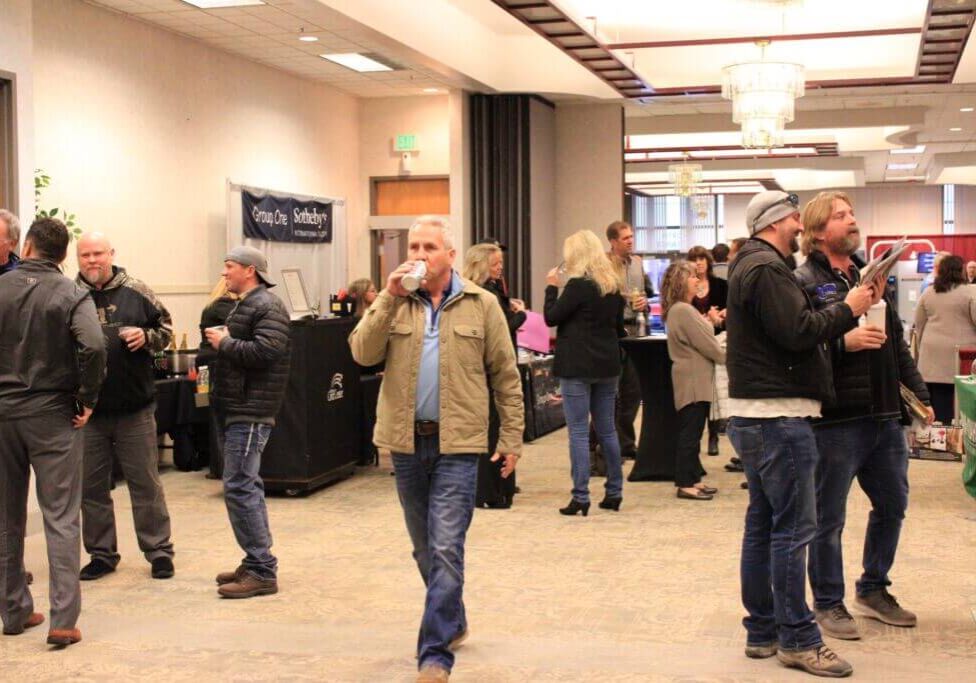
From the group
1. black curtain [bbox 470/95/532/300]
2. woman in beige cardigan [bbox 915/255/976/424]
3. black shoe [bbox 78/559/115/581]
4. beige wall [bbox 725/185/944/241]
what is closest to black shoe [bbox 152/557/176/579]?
black shoe [bbox 78/559/115/581]

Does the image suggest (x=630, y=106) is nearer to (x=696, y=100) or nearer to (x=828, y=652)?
(x=696, y=100)

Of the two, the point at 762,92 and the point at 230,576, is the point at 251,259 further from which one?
the point at 762,92

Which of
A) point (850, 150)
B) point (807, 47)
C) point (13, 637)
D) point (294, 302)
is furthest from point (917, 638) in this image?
point (850, 150)

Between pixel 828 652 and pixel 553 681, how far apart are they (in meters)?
0.87

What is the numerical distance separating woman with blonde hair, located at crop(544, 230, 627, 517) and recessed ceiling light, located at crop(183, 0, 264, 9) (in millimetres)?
3820

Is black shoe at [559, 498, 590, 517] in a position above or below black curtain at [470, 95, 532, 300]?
below

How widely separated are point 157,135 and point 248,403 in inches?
228

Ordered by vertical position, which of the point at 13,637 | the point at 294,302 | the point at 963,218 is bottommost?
the point at 13,637

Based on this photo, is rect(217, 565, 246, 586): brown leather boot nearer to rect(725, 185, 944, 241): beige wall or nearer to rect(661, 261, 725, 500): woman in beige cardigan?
rect(661, 261, 725, 500): woman in beige cardigan

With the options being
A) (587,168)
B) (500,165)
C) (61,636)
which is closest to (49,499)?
(61,636)

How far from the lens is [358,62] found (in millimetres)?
11695

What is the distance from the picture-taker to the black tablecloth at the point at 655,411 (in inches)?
304

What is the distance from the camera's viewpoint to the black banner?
11.2 metres

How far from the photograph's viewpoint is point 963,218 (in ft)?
91.3
